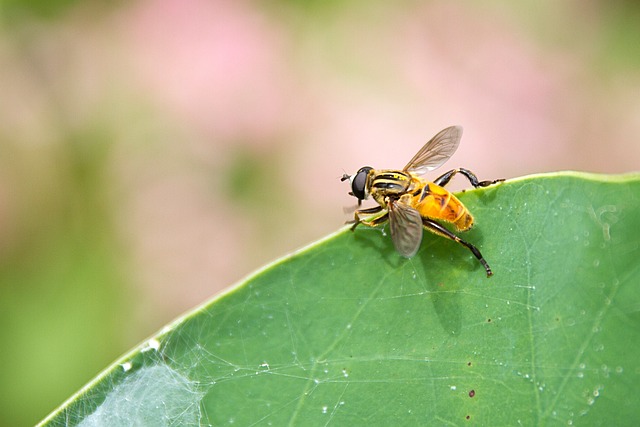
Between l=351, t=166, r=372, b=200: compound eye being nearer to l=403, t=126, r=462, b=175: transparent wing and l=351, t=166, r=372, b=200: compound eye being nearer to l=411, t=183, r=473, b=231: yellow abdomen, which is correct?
l=403, t=126, r=462, b=175: transparent wing

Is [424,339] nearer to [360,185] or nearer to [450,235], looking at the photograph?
[450,235]

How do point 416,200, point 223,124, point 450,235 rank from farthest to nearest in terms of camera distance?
point 223,124
point 416,200
point 450,235

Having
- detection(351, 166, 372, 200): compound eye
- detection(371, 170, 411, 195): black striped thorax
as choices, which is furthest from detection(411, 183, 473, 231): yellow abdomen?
detection(351, 166, 372, 200): compound eye

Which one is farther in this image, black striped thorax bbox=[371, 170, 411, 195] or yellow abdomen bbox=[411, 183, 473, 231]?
black striped thorax bbox=[371, 170, 411, 195]

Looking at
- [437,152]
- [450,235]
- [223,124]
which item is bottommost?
[223,124]

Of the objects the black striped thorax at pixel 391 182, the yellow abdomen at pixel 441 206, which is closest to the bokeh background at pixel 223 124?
the black striped thorax at pixel 391 182

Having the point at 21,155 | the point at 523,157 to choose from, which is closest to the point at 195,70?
the point at 21,155

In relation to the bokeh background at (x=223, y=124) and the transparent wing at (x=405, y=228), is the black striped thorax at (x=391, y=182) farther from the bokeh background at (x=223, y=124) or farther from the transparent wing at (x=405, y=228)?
the bokeh background at (x=223, y=124)

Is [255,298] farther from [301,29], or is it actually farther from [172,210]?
[301,29]

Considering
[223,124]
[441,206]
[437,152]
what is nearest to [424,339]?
[441,206]
